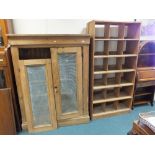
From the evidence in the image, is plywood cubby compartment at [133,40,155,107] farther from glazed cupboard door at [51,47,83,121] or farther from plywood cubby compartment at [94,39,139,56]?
glazed cupboard door at [51,47,83,121]

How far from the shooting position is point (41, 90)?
2.31 metres

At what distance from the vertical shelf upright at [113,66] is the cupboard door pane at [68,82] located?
13.3 inches

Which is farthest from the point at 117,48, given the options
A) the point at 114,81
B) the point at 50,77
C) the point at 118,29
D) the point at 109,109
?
the point at 50,77

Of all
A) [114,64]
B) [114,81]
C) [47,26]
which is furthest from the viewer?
[114,64]

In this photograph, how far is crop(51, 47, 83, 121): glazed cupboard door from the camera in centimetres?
228

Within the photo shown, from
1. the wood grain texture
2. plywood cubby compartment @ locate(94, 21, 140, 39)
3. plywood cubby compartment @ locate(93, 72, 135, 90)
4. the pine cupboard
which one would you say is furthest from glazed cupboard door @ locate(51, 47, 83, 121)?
the wood grain texture

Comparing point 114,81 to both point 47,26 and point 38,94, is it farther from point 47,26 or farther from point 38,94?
point 47,26

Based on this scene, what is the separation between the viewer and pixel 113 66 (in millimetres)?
2920

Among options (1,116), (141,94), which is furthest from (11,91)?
(141,94)

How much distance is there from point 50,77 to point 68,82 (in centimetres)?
32

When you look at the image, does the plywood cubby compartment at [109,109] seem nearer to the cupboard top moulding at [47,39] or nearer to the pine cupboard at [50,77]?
the pine cupboard at [50,77]

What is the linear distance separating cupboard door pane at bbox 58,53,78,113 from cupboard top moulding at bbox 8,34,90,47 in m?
0.21
